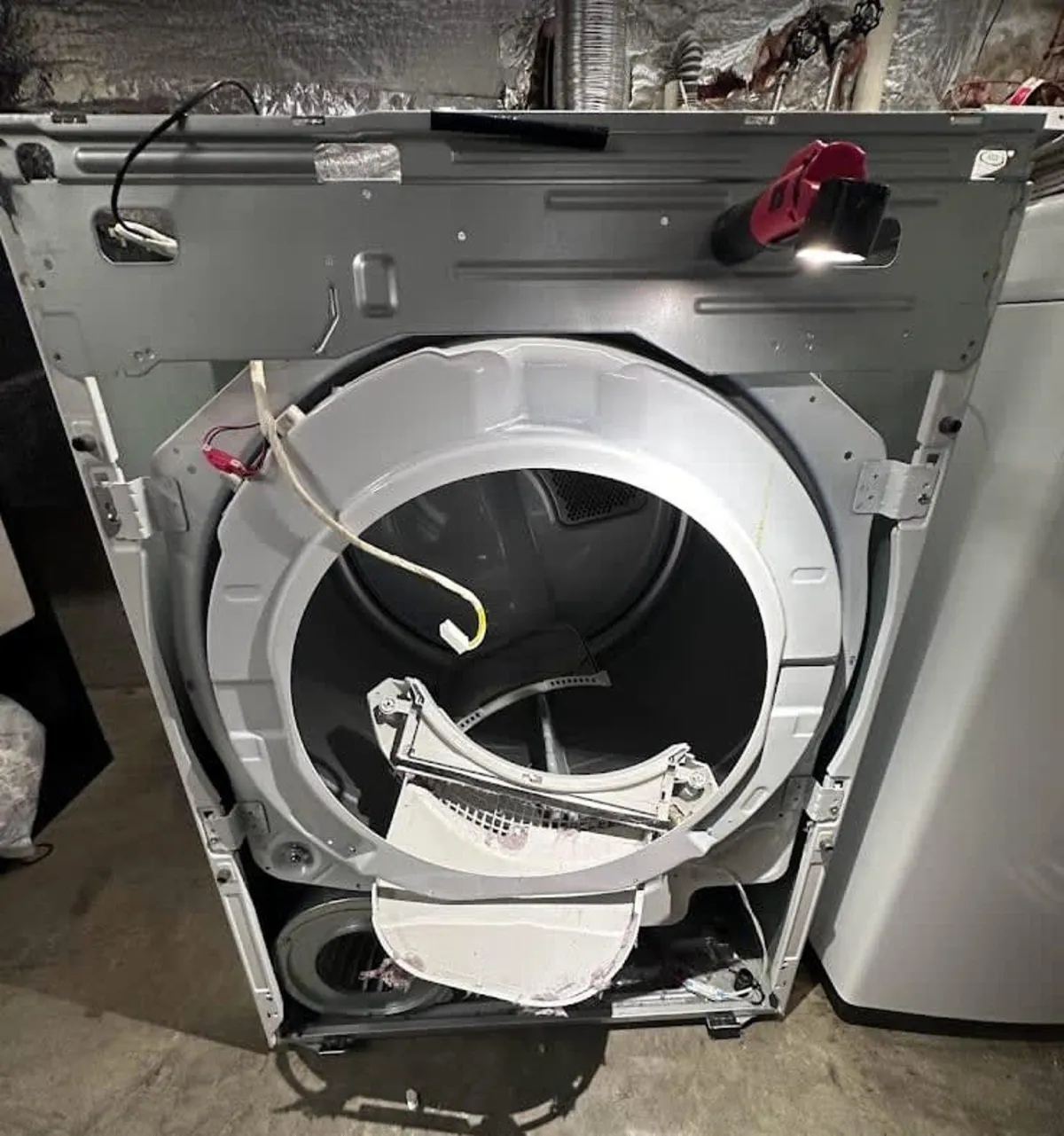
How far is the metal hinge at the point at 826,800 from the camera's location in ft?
2.96

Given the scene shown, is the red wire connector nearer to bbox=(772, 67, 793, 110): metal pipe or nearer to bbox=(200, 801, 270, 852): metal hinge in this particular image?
bbox=(200, 801, 270, 852): metal hinge

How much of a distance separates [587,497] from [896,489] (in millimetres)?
394

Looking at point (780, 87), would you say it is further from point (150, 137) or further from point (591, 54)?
point (150, 137)

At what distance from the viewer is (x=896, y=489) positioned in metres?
0.75

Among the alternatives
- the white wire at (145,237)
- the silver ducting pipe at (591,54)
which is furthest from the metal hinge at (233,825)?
the silver ducting pipe at (591,54)

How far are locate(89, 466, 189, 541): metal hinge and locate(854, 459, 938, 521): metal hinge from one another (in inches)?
25.5

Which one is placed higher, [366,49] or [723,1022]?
[366,49]

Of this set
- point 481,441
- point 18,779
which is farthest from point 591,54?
point 18,779

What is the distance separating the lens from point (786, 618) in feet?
2.49

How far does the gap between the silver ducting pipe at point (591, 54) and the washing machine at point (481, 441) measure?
405 millimetres

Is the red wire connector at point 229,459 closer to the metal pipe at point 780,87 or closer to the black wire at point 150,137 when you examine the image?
the black wire at point 150,137

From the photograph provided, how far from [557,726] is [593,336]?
55 centimetres

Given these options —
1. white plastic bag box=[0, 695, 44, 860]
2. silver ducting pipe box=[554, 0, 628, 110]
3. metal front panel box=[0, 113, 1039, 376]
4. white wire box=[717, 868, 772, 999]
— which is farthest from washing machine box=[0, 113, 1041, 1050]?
white plastic bag box=[0, 695, 44, 860]

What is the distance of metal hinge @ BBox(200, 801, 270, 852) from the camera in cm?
85
